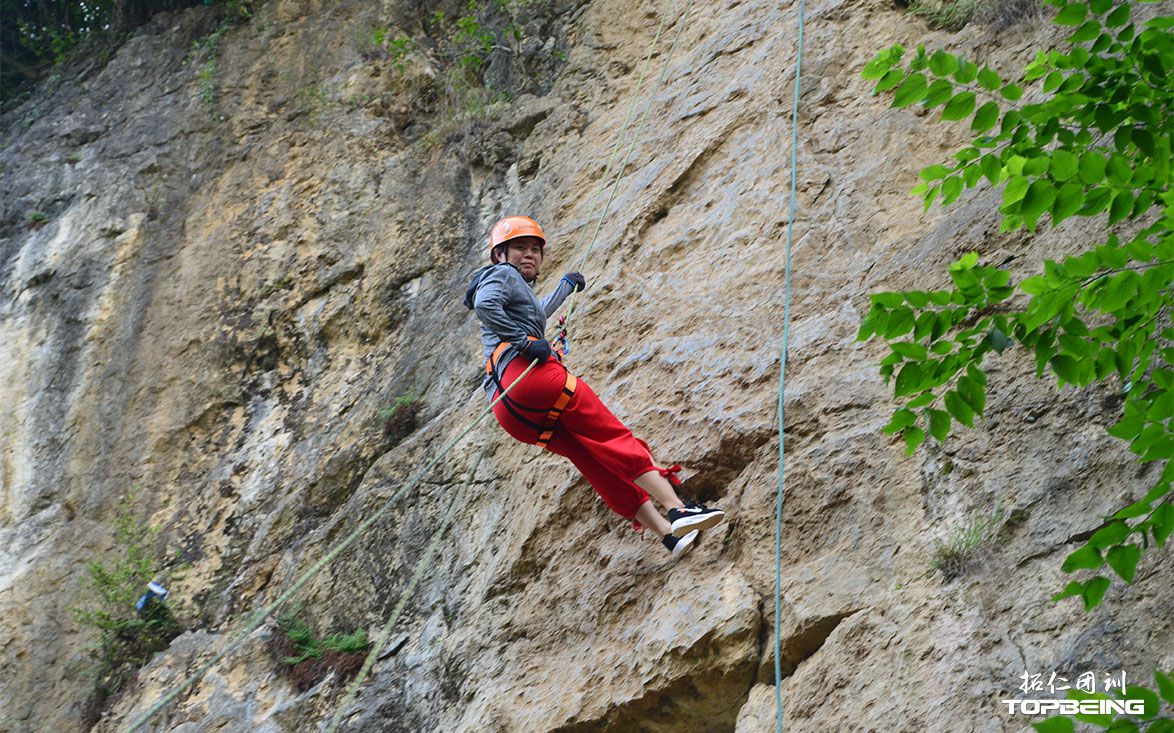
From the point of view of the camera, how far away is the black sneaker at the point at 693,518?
5375 mm

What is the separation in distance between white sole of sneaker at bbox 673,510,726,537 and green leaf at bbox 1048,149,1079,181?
243 centimetres

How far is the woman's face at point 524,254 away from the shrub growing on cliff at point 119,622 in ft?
12.2

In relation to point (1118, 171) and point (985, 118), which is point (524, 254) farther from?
point (1118, 171)

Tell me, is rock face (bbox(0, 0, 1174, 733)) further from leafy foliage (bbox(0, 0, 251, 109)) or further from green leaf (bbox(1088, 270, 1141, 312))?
green leaf (bbox(1088, 270, 1141, 312))

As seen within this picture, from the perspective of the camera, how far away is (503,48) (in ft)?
32.8

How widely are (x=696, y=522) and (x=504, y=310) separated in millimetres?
1511

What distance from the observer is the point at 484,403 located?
285 inches

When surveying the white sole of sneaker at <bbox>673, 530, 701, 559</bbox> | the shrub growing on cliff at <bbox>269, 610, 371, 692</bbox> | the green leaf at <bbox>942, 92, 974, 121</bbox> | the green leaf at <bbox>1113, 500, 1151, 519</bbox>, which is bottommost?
the shrub growing on cliff at <bbox>269, 610, 371, 692</bbox>

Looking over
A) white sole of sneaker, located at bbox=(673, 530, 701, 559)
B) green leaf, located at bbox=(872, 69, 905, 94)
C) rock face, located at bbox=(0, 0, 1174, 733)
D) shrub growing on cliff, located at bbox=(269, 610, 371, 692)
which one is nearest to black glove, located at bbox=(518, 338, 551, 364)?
rock face, located at bbox=(0, 0, 1174, 733)

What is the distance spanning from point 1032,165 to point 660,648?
2741mm

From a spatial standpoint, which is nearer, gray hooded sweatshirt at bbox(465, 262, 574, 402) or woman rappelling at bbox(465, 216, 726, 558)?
woman rappelling at bbox(465, 216, 726, 558)

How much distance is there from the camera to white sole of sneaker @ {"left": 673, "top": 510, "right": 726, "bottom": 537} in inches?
211

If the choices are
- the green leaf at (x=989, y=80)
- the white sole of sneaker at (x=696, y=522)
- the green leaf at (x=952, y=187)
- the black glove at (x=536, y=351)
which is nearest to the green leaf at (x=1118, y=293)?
the green leaf at (x=952, y=187)

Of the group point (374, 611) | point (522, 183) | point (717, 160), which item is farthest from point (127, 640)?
point (717, 160)
